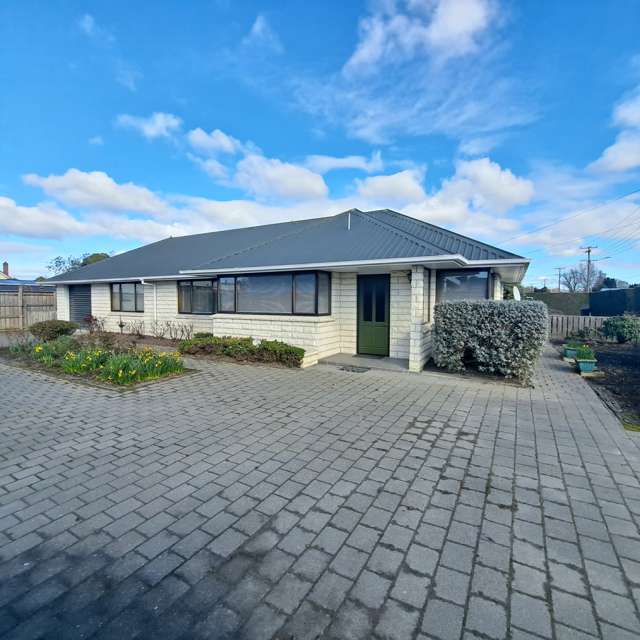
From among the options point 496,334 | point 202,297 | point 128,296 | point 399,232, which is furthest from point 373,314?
point 128,296

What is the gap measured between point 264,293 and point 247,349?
1816mm

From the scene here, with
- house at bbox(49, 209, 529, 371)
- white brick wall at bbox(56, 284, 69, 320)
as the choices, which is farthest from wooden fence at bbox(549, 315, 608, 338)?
white brick wall at bbox(56, 284, 69, 320)

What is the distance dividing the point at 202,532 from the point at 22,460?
2.53 metres

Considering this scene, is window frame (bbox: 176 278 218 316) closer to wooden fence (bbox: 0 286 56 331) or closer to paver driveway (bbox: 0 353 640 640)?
paver driveway (bbox: 0 353 640 640)

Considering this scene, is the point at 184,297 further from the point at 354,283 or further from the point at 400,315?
the point at 400,315

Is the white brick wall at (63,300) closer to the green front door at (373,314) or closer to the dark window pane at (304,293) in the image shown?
the dark window pane at (304,293)

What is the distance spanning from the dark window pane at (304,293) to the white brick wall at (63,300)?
1453 centimetres

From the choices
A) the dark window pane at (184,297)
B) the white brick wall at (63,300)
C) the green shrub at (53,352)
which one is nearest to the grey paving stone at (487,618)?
the green shrub at (53,352)

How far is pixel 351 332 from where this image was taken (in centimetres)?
1002

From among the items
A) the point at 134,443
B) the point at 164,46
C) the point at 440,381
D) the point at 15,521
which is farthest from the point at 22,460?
the point at 164,46

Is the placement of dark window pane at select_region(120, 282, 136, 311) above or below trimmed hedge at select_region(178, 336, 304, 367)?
above

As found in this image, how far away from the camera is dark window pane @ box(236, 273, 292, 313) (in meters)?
9.56

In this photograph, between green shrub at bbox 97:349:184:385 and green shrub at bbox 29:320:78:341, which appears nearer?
green shrub at bbox 97:349:184:385

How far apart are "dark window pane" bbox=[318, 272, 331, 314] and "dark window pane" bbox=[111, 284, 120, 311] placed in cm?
1085
